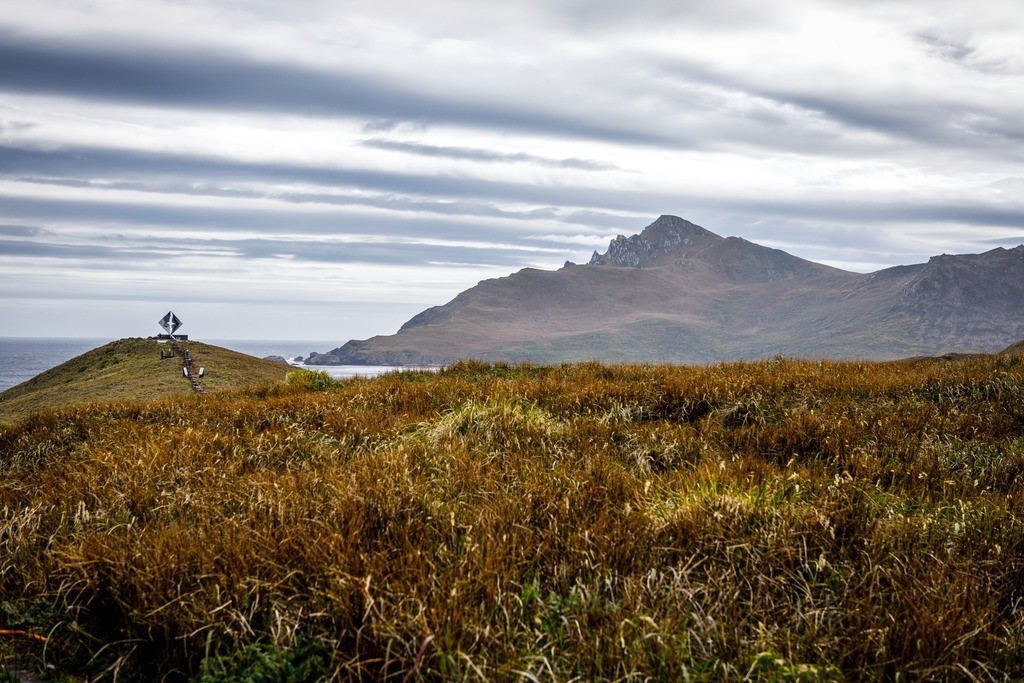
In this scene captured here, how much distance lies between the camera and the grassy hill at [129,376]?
20656 mm

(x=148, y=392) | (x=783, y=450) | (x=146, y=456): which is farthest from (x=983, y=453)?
(x=148, y=392)

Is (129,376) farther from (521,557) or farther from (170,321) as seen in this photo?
(521,557)

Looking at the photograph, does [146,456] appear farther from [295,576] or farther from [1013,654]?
[1013,654]

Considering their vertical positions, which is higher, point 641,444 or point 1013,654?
point 641,444

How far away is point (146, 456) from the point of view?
756 cm

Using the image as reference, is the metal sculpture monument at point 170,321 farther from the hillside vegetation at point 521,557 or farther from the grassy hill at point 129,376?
the hillside vegetation at point 521,557

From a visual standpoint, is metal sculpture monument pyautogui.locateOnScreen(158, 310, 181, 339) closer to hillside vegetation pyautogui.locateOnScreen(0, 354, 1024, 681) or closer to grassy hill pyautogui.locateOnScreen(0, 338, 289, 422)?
grassy hill pyautogui.locateOnScreen(0, 338, 289, 422)

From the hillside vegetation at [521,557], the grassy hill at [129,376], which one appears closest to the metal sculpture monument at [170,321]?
the grassy hill at [129,376]

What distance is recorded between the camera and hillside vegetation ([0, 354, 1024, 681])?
3861 millimetres

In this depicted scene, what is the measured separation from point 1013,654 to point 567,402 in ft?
23.8

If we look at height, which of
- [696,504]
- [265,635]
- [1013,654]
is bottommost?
[1013,654]

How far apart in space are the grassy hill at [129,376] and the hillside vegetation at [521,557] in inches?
510

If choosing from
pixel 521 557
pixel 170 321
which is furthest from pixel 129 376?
pixel 521 557

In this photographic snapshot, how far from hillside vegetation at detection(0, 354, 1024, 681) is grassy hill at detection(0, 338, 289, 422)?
1296 cm
